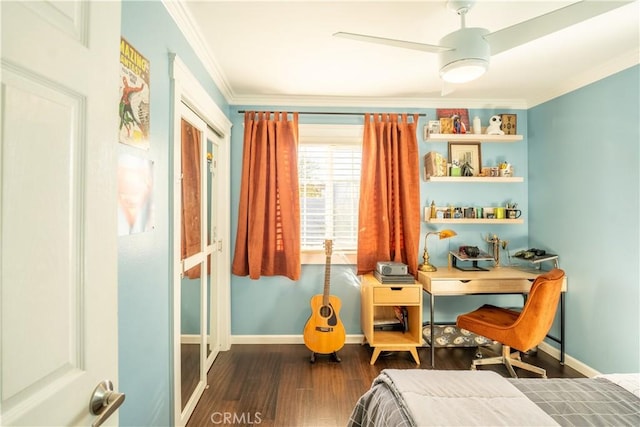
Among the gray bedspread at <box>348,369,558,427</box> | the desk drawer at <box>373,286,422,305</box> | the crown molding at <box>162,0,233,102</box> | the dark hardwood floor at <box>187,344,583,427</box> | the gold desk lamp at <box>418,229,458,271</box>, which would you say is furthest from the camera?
the gold desk lamp at <box>418,229,458,271</box>

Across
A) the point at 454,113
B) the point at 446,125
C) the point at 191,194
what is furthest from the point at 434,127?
the point at 191,194

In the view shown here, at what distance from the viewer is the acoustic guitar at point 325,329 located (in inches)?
100

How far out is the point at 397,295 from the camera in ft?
8.38

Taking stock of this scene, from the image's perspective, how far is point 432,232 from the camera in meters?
2.98

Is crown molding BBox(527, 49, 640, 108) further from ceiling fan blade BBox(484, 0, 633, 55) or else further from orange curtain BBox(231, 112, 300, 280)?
orange curtain BBox(231, 112, 300, 280)

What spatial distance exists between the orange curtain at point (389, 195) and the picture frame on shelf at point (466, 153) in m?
0.46

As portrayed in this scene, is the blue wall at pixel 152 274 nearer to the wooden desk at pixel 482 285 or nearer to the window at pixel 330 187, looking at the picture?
the window at pixel 330 187

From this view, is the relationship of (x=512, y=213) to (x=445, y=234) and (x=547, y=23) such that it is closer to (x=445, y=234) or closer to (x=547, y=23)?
(x=445, y=234)

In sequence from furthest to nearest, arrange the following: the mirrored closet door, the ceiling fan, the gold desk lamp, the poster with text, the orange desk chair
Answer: the gold desk lamp → the orange desk chair → the mirrored closet door → the ceiling fan → the poster with text

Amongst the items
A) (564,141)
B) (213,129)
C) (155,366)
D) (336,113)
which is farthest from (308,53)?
(564,141)

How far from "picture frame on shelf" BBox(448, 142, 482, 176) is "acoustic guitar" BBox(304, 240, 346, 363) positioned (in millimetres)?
1671

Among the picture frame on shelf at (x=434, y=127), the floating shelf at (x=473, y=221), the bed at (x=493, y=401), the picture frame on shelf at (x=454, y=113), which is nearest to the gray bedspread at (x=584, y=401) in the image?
the bed at (x=493, y=401)
